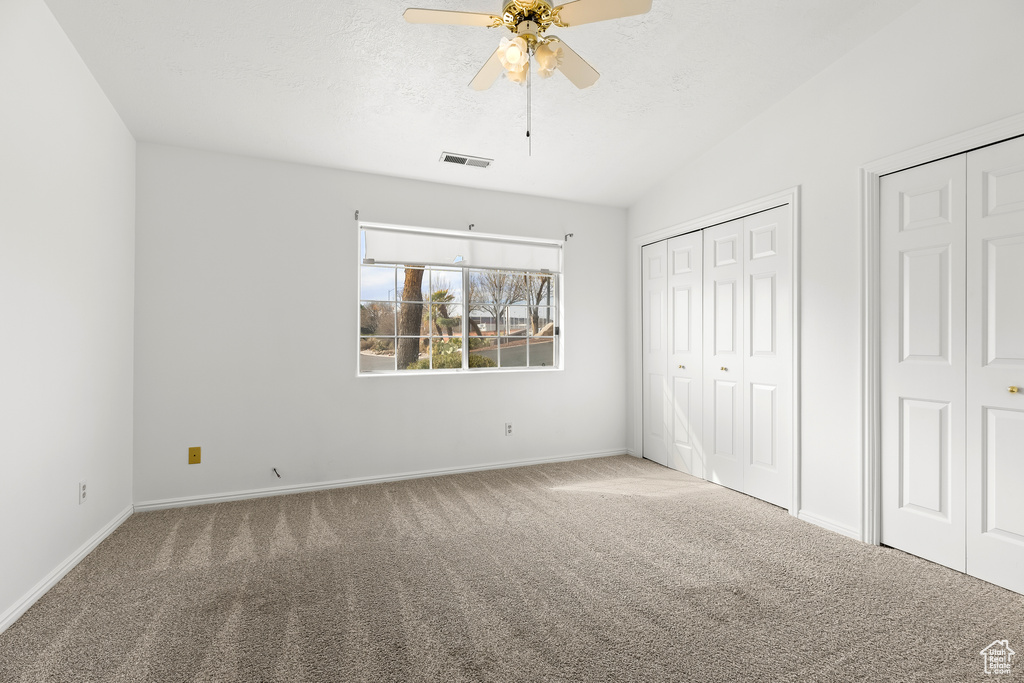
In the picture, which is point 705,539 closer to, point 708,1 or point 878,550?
point 878,550

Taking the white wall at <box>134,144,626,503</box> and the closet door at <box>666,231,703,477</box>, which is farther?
the closet door at <box>666,231,703,477</box>

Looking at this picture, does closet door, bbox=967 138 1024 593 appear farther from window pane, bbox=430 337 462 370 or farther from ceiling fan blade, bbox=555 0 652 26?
window pane, bbox=430 337 462 370

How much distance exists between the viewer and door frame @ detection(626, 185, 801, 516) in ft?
10.7

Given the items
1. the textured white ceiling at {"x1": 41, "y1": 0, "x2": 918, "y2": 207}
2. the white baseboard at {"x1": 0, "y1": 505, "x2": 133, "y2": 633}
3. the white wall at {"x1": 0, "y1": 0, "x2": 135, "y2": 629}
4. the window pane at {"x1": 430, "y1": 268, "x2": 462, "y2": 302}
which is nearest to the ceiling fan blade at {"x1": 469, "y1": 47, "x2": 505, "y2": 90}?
the textured white ceiling at {"x1": 41, "y1": 0, "x2": 918, "y2": 207}

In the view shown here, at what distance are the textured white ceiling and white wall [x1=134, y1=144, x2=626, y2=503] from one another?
309 millimetres

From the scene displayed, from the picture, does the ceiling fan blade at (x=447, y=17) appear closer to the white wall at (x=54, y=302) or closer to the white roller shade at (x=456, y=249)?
the white wall at (x=54, y=302)

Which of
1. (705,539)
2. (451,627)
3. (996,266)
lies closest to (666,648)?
(451,627)

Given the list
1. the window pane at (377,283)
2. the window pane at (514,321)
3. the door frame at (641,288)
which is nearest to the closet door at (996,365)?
the door frame at (641,288)

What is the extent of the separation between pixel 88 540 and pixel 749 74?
185 inches

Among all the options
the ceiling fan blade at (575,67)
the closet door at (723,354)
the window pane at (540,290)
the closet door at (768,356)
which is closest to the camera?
the ceiling fan blade at (575,67)

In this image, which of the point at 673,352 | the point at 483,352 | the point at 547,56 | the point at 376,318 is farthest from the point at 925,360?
the point at 376,318

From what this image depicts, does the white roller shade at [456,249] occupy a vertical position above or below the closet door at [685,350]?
above

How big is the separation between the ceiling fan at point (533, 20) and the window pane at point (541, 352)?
2.85 meters

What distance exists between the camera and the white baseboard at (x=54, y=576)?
2.00 meters
